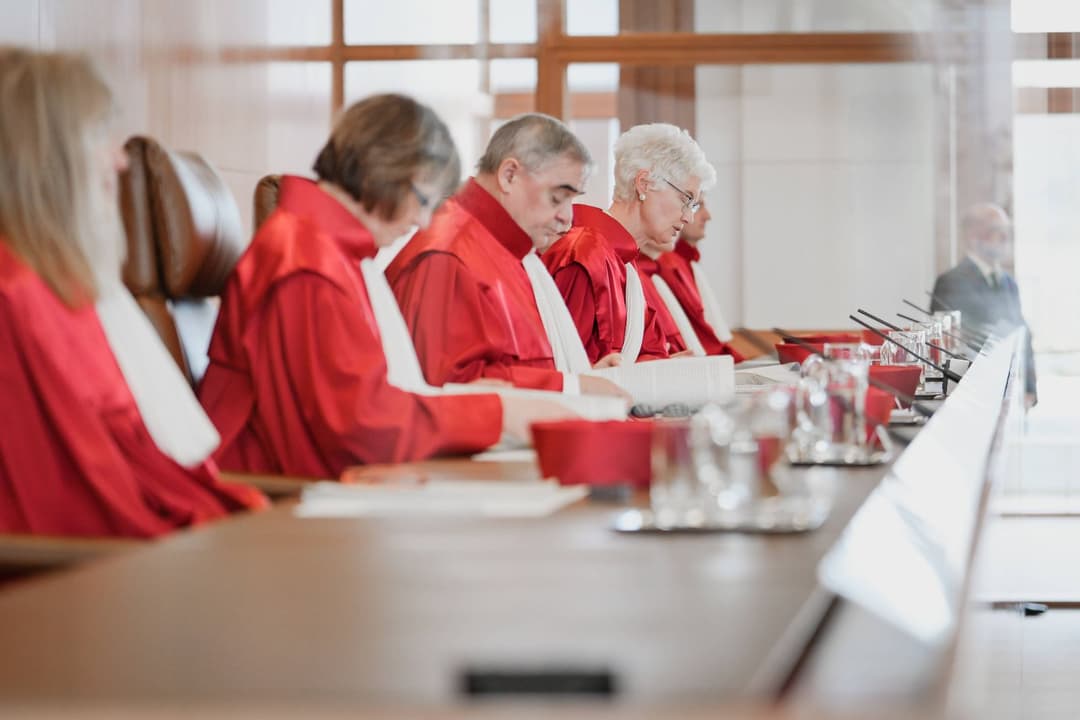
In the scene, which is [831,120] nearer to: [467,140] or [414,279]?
[467,140]

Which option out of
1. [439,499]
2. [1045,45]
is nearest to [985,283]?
[1045,45]

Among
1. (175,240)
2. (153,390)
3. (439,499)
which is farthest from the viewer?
(175,240)

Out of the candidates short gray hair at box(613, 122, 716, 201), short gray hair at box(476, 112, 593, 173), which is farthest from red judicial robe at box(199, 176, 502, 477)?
short gray hair at box(613, 122, 716, 201)

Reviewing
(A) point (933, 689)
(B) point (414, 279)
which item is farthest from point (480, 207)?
(A) point (933, 689)

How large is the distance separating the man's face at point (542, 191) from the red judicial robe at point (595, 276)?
0.97m

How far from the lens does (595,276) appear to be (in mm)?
4457

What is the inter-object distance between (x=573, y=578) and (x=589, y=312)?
324 centimetres

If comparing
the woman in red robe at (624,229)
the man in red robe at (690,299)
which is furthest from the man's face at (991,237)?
the woman in red robe at (624,229)

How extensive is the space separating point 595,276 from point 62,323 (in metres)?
2.55

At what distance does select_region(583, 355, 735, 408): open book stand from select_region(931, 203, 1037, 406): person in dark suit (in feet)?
17.0

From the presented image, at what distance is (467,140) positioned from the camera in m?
8.80

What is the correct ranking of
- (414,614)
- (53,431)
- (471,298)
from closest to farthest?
1. (414,614)
2. (53,431)
3. (471,298)

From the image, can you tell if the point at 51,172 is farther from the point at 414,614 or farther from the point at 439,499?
the point at 414,614

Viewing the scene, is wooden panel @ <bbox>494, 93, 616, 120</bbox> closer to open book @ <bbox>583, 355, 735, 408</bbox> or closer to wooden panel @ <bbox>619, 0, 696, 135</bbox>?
wooden panel @ <bbox>619, 0, 696, 135</bbox>
